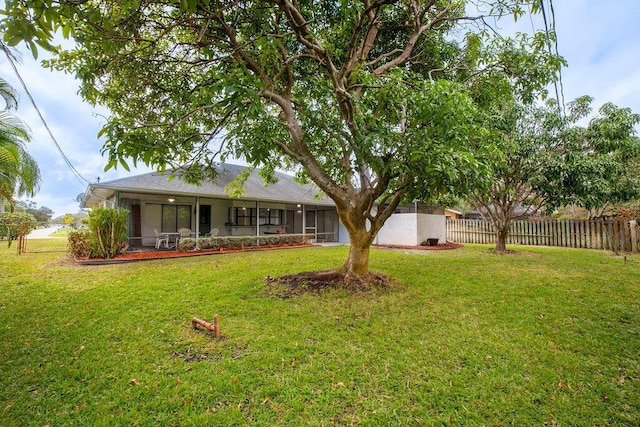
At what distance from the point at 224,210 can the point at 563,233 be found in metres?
17.8

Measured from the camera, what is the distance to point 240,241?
13.9 metres

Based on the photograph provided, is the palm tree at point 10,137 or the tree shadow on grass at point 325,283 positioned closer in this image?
the palm tree at point 10,137

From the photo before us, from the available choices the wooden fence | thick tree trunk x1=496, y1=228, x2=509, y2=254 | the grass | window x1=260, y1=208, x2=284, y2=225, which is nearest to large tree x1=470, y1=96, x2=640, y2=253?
thick tree trunk x1=496, y1=228, x2=509, y2=254

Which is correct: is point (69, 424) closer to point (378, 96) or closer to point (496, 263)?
point (378, 96)

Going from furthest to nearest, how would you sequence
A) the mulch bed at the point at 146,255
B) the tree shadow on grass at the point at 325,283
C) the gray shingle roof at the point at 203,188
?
the gray shingle roof at the point at 203,188, the mulch bed at the point at 146,255, the tree shadow on grass at the point at 325,283

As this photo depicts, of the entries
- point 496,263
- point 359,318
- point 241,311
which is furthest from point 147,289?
point 496,263

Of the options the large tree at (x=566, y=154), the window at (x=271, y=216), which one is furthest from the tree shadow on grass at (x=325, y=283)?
the window at (x=271, y=216)

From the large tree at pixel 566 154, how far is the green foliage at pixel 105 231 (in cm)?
1268

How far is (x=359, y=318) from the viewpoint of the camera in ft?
15.2

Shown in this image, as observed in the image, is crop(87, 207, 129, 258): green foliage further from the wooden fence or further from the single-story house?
the wooden fence

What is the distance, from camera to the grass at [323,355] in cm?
251

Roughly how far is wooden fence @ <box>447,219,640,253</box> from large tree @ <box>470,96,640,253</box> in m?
1.60

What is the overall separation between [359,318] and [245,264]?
5695 millimetres

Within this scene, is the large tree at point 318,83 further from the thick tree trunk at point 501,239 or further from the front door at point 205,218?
the front door at point 205,218
